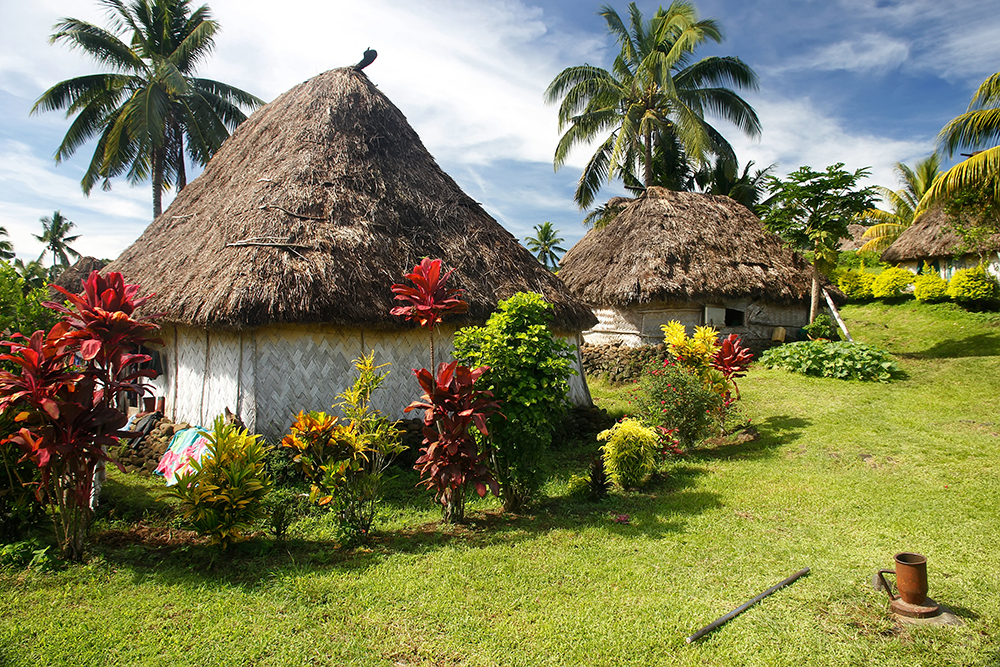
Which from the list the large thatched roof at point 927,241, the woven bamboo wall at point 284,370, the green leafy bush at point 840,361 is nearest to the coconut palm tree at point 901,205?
the large thatched roof at point 927,241

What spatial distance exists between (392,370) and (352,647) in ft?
13.7

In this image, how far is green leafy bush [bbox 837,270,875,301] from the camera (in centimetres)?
2048

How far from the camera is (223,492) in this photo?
438cm

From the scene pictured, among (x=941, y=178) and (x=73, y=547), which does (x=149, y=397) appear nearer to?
(x=73, y=547)

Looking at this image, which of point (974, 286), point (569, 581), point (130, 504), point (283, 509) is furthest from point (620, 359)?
point (974, 286)

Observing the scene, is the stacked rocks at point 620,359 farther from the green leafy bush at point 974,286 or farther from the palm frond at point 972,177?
the green leafy bush at point 974,286

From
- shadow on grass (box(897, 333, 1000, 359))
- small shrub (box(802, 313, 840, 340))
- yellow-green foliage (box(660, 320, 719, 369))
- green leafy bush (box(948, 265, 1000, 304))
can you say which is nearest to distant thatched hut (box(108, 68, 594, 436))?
yellow-green foliage (box(660, 320, 719, 369))

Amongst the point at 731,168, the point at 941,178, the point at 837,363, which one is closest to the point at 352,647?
the point at 837,363

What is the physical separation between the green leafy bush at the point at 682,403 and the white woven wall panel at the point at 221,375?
538cm

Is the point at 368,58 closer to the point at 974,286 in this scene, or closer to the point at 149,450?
the point at 149,450

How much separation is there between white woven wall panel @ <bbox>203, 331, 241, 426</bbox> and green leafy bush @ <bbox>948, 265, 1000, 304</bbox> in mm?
19377

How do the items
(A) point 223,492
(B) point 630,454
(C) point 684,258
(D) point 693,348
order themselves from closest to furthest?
(A) point 223,492
(B) point 630,454
(D) point 693,348
(C) point 684,258

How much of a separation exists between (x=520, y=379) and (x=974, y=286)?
17652 mm

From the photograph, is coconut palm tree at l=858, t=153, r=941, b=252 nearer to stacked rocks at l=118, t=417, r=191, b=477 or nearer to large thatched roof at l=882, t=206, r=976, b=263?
large thatched roof at l=882, t=206, r=976, b=263
